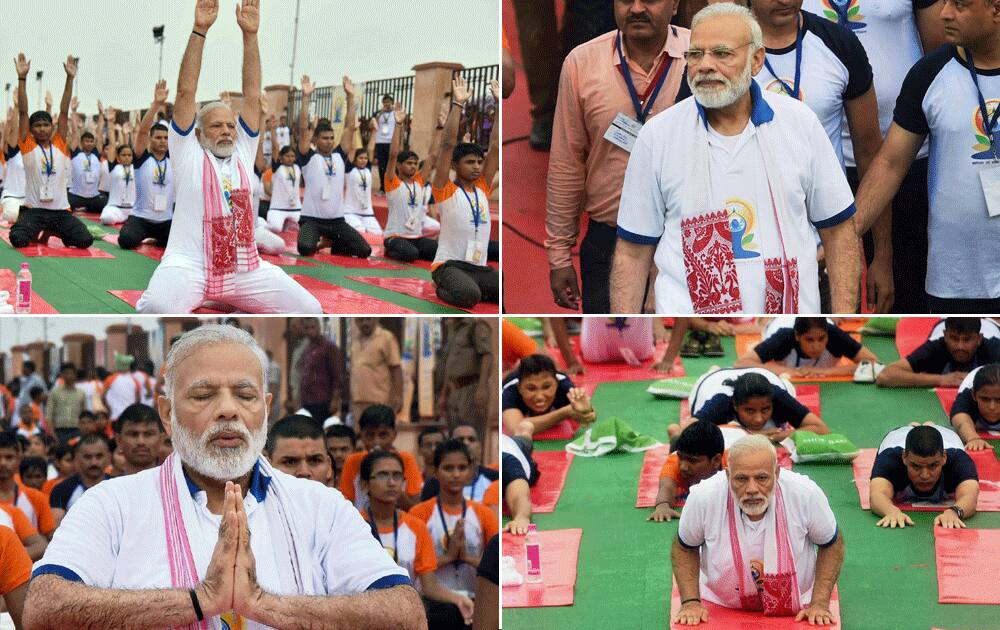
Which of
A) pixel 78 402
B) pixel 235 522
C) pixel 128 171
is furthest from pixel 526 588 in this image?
pixel 78 402

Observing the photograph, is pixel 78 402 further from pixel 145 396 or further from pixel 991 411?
pixel 991 411

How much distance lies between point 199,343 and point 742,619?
9.65 feet

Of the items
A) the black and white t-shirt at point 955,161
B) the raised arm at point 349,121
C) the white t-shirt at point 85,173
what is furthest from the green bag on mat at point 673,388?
the white t-shirt at point 85,173

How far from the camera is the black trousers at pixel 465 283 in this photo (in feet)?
22.3

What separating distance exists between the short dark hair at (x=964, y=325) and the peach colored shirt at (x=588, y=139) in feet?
7.47

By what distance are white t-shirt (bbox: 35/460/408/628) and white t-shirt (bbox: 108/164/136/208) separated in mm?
5014

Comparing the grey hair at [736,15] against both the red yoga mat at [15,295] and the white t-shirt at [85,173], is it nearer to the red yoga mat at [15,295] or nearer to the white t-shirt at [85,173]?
the red yoga mat at [15,295]

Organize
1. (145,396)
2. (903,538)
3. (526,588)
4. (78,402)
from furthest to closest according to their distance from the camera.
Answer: (145,396)
(78,402)
(903,538)
(526,588)

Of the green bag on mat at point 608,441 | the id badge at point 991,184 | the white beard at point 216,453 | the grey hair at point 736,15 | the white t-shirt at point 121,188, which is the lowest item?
the green bag on mat at point 608,441

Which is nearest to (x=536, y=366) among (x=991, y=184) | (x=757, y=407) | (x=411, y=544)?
(x=757, y=407)

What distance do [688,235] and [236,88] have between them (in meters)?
3.10

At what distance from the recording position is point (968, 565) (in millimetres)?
5199

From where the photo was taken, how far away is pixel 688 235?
173 inches

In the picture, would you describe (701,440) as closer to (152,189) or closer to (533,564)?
(533,564)
